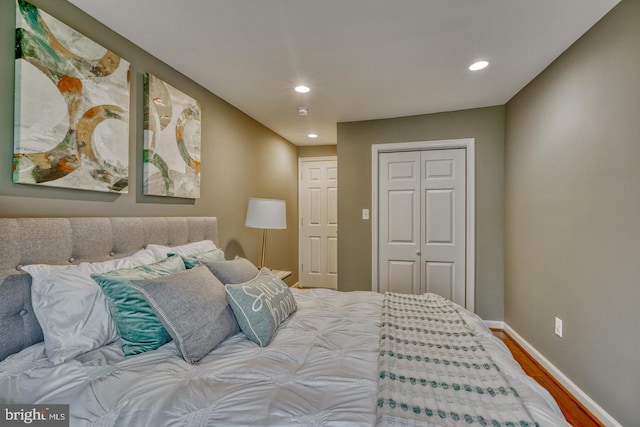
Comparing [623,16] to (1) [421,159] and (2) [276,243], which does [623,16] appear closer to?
(1) [421,159]

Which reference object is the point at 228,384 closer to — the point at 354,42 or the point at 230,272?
the point at 230,272

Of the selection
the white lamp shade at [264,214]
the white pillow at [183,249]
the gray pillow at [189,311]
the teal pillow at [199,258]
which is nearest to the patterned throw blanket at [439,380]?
the gray pillow at [189,311]

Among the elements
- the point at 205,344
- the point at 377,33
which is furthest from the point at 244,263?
the point at 377,33

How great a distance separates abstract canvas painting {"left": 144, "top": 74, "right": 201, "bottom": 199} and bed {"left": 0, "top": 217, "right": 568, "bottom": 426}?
501 mm

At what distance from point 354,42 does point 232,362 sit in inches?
77.7

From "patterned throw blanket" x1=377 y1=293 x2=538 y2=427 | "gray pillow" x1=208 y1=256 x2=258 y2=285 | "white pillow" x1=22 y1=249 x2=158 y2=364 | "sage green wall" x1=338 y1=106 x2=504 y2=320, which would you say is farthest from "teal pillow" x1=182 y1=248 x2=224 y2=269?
"sage green wall" x1=338 y1=106 x2=504 y2=320

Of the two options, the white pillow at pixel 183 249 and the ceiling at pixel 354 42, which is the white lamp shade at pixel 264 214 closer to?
the white pillow at pixel 183 249

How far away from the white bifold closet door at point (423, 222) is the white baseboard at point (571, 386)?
2.64ft

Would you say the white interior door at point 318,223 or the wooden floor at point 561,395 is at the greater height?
the white interior door at point 318,223

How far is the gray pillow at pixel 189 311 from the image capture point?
123 cm

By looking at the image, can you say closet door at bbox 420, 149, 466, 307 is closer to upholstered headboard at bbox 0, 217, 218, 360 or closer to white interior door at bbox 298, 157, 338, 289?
white interior door at bbox 298, 157, 338, 289

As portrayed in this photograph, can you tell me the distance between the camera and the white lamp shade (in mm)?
2863

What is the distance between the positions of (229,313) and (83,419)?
2.04 ft

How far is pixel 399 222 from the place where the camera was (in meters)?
3.55
